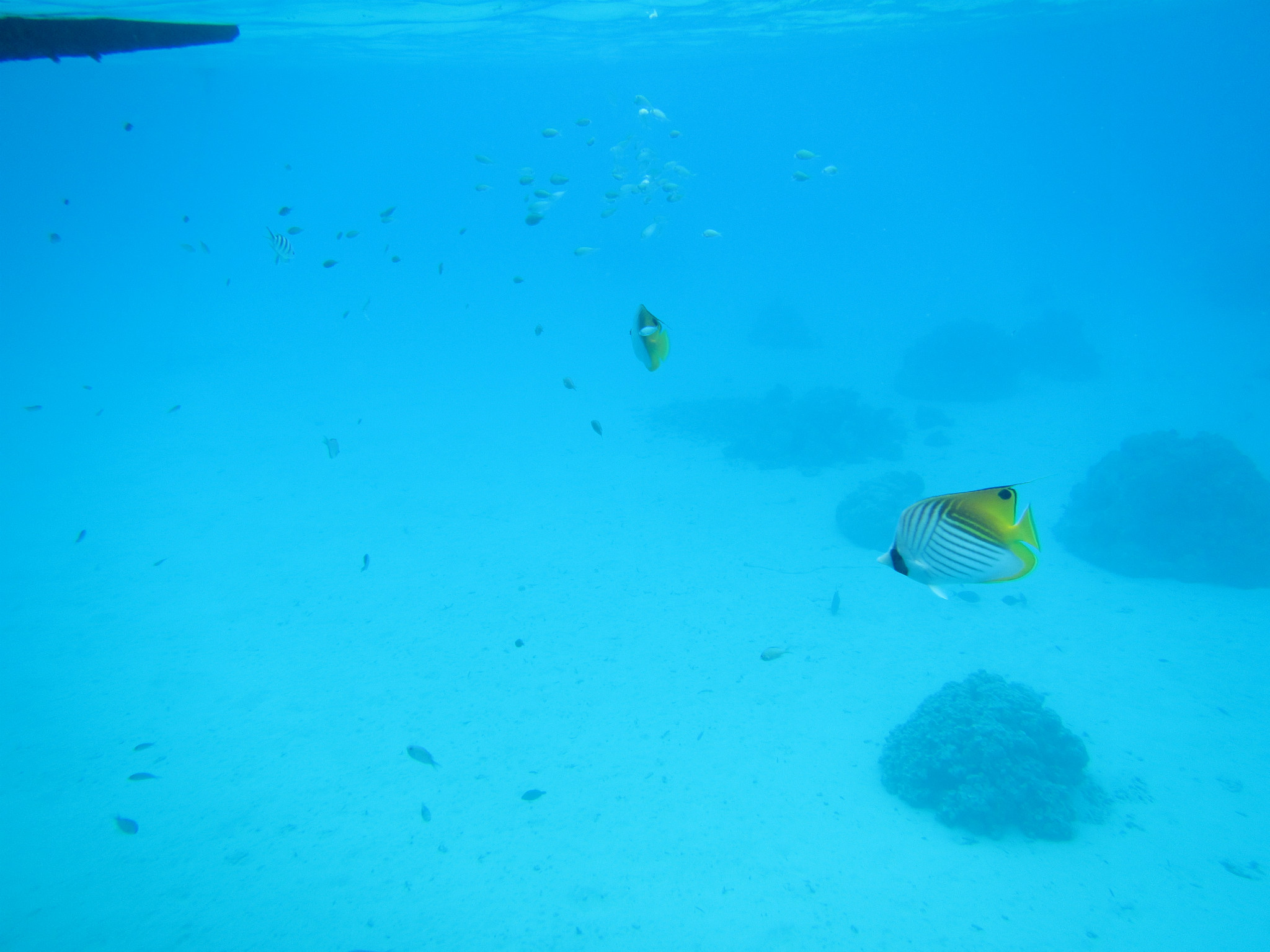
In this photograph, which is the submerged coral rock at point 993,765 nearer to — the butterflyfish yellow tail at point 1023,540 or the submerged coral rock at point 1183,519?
the butterflyfish yellow tail at point 1023,540

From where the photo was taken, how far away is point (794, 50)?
3862 cm

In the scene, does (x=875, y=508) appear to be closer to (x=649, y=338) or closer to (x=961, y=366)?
(x=649, y=338)

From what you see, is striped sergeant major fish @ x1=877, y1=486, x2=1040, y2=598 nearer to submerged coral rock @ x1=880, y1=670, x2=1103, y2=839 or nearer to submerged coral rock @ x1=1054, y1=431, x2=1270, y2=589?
submerged coral rock @ x1=880, y1=670, x2=1103, y2=839

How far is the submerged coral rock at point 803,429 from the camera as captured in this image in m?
15.5

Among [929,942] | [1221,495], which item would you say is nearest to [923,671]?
[929,942]

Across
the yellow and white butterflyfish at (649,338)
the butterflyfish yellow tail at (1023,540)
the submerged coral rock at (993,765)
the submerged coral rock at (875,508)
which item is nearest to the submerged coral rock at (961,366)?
the submerged coral rock at (875,508)

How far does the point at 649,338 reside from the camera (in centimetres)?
316

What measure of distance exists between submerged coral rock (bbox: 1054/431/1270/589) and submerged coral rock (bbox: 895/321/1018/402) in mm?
8910

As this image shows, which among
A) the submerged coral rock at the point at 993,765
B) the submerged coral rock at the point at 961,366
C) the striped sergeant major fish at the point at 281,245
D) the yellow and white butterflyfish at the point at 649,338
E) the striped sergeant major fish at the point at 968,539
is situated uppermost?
the striped sergeant major fish at the point at 281,245

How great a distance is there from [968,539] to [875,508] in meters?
9.86

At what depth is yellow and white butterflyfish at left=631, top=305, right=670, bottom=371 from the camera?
10.3 feet

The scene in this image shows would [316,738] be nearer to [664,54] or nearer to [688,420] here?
[688,420]

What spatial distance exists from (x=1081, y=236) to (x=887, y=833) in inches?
3445

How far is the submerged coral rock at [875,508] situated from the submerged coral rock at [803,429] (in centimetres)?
311
